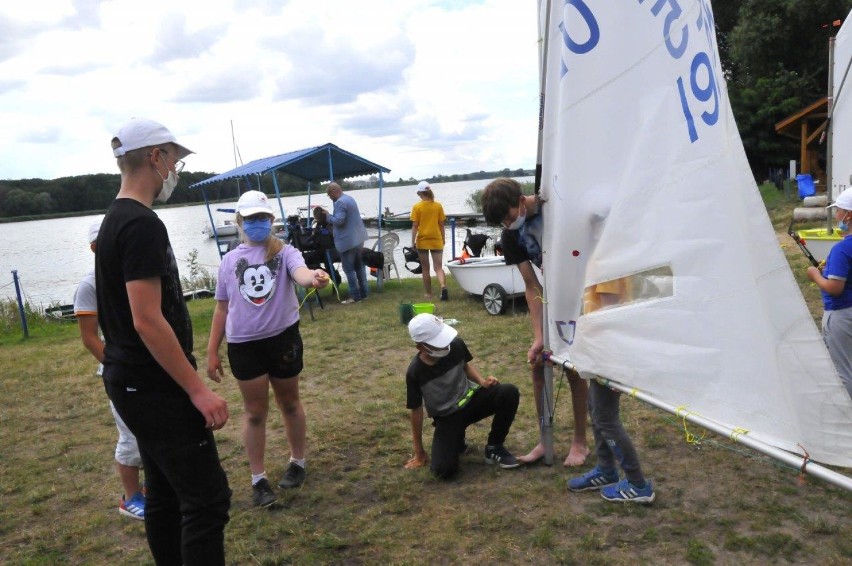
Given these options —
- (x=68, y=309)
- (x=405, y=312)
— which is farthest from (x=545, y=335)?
(x=68, y=309)

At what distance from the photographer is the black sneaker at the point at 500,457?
13.3 feet

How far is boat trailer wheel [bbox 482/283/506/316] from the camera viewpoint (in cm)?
870

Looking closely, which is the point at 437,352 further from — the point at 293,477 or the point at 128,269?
the point at 128,269

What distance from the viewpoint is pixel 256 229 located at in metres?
3.67

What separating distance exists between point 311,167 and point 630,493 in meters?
10.8

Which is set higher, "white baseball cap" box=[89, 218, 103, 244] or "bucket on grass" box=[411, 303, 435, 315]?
"white baseball cap" box=[89, 218, 103, 244]

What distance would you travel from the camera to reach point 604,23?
9.05ft

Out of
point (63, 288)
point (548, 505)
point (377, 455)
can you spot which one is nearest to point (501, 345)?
point (377, 455)

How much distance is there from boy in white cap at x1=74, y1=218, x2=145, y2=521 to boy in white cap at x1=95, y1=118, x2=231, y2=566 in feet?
3.29

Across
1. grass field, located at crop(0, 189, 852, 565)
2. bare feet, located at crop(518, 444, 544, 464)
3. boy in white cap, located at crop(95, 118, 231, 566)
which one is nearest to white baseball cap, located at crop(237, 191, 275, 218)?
boy in white cap, located at crop(95, 118, 231, 566)

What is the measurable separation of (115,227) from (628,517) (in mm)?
2740

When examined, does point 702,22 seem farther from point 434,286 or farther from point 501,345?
point 434,286

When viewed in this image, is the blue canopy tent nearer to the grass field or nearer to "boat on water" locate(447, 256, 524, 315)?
"boat on water" locate(447, 256, 524, 315)

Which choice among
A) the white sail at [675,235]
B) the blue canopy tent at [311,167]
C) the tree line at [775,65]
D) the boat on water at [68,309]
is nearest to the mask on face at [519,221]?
the white sail at [675,235]
